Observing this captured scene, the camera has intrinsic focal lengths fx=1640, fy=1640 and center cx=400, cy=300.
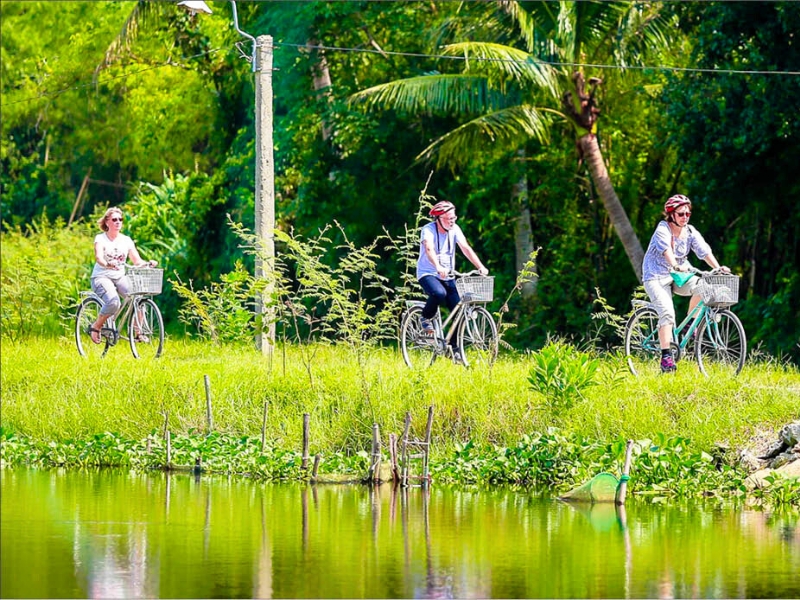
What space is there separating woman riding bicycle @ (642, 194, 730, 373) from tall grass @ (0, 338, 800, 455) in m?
0.50

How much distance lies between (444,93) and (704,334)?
9748 millimetres

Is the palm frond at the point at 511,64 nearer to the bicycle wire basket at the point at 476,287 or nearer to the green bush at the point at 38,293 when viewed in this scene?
the green bush at the point at 38,293

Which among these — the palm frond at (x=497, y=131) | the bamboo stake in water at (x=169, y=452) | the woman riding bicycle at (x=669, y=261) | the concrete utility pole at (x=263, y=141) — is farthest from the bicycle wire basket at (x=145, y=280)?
the palm frond at (x=497, y=131)

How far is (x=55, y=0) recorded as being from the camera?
161ft

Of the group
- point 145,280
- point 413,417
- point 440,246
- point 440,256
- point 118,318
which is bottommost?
point 413,417

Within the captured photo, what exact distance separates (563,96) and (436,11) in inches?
212

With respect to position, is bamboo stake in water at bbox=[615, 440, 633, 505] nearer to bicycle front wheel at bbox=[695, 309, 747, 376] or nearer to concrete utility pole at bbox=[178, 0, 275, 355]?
bicycle front wheel at bbox=[695, 309, 747, 376]

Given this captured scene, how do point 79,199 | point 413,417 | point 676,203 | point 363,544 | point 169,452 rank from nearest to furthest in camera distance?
point 363,544 < point 169,452 < point 413,417 < point 676,203 < point 79,199

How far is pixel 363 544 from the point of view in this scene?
1116 centimetres

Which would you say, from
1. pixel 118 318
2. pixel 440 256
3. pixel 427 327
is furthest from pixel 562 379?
pixel 118 318

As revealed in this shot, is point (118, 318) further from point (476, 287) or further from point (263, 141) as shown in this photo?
point (476, 287)

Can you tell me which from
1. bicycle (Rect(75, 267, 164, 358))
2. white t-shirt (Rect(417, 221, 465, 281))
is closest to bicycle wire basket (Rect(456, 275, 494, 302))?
white t-shirt (Rect(417, 221, 465, 281))

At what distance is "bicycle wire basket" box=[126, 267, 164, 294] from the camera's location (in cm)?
1931

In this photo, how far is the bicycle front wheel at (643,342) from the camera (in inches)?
682
